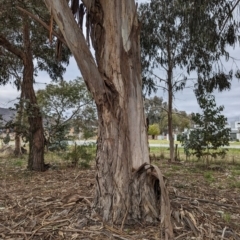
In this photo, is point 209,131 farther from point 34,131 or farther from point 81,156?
point 34,131

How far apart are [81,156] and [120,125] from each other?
5032mm

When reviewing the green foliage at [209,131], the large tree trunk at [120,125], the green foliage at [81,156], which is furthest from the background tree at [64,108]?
the large tree trunk at [120,125]

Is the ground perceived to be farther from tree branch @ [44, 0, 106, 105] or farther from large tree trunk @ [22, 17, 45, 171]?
large tree trunk @ [22, 17, 45, 171]

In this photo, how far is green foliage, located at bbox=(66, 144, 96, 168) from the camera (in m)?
7.78

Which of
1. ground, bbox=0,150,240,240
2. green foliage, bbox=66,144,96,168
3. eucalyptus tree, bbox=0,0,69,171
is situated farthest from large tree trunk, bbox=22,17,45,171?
ground, bbox=0,150,240,240

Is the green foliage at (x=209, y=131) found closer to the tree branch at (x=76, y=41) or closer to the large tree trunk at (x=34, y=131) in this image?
the large tree trunk at (x=34, y=131)

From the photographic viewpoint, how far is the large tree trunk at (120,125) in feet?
9.59

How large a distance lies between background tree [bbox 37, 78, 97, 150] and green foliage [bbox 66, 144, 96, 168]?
0.43m

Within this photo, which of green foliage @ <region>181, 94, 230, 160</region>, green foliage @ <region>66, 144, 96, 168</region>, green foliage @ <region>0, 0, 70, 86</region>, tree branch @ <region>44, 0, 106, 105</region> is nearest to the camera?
tree branch @ <region>44, 0, 106, 105</region>

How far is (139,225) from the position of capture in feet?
9.40

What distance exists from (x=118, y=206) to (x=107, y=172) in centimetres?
33

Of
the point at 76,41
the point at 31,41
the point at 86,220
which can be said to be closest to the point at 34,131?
the point at 31,41

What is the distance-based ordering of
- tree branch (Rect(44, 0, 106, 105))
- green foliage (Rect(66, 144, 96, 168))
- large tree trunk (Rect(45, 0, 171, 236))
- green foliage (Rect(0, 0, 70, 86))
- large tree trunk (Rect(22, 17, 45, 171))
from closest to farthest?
tree branch (Rect(44, 0, 106, 105))
large tree trunk (Rect(45, 0, 171, 236))
green foliage (Rect(0, 0, 70, 86))
large tree trunk (Rect(22, 17, 45, 171))
green foliage (Rect(66, 144, 96, 168))

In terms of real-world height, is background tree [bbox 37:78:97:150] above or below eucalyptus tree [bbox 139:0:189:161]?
below
